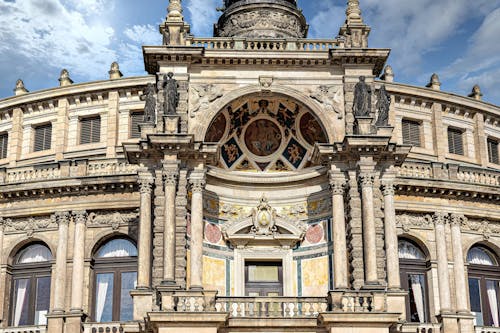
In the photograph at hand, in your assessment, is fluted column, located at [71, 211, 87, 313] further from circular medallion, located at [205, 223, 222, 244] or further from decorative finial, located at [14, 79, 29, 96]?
decorative finial, located at [14, 79, 29, 96]

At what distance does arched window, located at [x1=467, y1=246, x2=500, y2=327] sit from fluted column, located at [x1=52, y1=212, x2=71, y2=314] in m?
20.2

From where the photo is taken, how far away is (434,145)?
47844 mm

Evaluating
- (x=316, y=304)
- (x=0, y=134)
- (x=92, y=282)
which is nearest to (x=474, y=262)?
(x=316, y=304)

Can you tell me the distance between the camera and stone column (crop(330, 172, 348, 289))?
34.3 meters

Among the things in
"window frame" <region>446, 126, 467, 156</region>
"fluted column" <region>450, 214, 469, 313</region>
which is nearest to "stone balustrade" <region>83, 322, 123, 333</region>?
"fluted column" <region>450, 214, 469, 313</region>

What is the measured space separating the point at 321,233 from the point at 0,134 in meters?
21.9

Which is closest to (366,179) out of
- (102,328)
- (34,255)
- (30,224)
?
(102,328)

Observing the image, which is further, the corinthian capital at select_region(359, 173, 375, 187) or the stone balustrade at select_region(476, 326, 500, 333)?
the stone balustrade at select_region(476, 326, 500, 333)

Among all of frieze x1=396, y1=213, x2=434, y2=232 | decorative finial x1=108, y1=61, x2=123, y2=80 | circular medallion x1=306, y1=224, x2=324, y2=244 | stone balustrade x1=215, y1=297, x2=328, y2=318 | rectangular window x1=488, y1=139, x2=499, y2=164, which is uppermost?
decorative finial x1=108, y1=61, x2=123, y2=80

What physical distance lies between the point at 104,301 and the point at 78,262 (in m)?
2.25

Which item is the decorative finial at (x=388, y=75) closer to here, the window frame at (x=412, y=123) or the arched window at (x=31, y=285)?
the window frame at (x=412, y=123)

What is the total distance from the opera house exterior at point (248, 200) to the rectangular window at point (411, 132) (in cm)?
8

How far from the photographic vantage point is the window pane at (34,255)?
42.4m

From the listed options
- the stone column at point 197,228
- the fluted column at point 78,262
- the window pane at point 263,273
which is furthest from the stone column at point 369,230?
the fluted column at point 78,262
